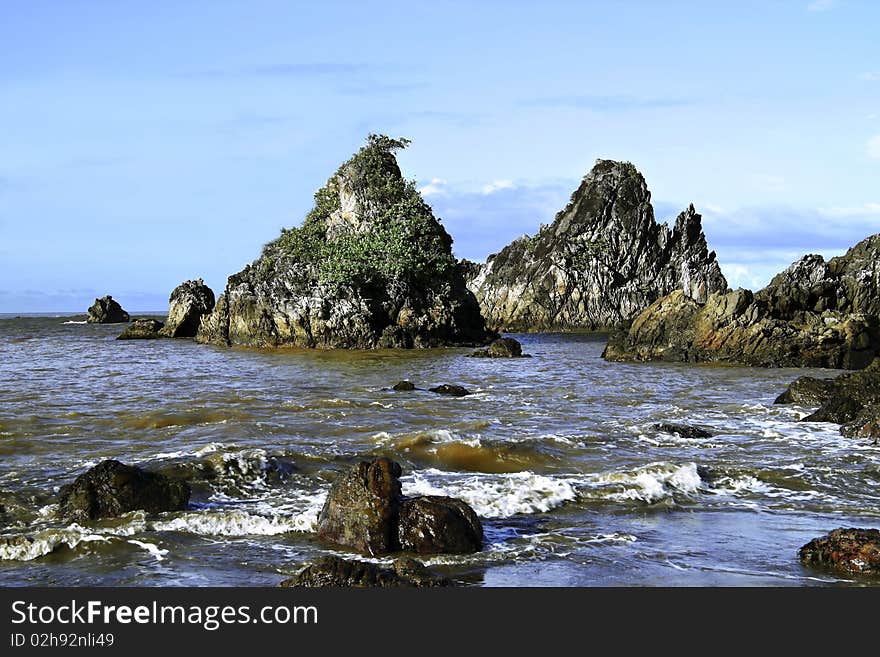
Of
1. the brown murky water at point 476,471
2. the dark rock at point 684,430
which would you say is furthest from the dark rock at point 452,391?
the dark rock at point 684,430

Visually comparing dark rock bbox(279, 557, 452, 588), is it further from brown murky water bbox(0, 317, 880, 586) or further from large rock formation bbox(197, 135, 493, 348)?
large rock formation bbox(197, 135, 493, 348)

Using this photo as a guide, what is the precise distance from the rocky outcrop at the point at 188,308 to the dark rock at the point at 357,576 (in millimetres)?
55938

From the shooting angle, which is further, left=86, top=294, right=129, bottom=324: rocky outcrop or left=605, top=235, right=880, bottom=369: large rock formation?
left=86, top=294, right=129, bottom=324: rocky outcrop

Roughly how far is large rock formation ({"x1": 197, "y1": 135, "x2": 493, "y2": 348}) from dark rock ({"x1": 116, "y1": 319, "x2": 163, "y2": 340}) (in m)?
7.81

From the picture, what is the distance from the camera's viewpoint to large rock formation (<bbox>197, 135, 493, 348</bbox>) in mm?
49406

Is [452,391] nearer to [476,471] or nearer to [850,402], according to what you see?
[850,402]

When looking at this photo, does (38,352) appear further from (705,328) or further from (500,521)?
(500,521)

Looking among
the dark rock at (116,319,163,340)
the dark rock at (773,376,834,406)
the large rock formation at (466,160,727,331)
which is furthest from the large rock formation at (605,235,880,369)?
the large rock formation at (466,160,727,331)

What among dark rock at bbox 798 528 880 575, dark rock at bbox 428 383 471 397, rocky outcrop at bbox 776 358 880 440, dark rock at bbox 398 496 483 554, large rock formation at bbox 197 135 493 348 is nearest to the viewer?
dark rock at bbox 798 528 880 575

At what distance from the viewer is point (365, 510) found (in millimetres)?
10336

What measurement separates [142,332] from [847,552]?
5969 centimetres

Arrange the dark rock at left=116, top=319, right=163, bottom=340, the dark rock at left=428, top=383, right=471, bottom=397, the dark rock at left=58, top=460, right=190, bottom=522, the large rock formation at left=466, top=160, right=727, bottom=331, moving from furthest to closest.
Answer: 1. the large rock formation at left=466, top=160, right=727, bottom=331
2. the dark rock at left=116, top=319, right=163, bottom=340
3. the dark rock at left=428, top=383, right=471, bottom=397
4. the dark rock at left=58, top=460, right=190, bottom=522

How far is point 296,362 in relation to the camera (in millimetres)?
39688

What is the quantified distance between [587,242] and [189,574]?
85.8 meters
